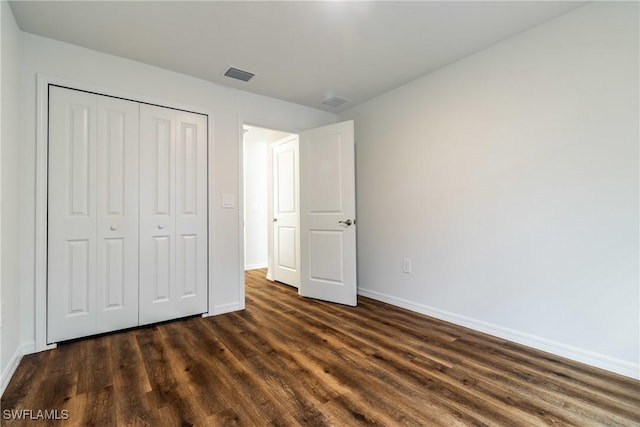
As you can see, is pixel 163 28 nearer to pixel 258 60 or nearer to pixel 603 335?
pixel 258 60

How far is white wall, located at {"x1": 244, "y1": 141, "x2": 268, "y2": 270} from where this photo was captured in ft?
17.6

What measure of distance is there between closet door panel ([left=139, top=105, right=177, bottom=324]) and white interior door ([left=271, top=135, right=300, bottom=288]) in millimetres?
1531

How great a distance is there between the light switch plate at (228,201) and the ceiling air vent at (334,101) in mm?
1585

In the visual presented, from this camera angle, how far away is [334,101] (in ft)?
11.5

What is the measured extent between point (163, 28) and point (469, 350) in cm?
317

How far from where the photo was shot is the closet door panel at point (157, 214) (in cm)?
258

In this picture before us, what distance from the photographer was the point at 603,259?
6.14 ft

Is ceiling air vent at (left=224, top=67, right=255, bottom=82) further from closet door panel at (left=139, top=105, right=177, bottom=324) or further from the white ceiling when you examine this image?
closet door panel at (left=139, top=105, right=177, bottom=324)

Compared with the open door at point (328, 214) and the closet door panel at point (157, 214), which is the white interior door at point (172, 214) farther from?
the open door at point (328, 214)

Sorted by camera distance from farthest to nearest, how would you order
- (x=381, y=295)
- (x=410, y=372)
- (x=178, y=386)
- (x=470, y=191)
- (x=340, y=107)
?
1. (x=340, y=107)
2. (x=381, y=295)
3. (x=470, y=191)
4. (x=410, y=372)
5. (x=178, y=386)

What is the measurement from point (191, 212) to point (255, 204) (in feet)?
8.86

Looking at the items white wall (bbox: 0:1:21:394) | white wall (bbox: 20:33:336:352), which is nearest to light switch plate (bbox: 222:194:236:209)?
white wall (bbox: 20:33:336:352)

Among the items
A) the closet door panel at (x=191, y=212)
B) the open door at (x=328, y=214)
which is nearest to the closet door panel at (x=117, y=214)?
the closet door panel at (x=191, y=212)

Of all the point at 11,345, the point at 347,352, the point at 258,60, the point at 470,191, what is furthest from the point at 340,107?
the point at 11,345
